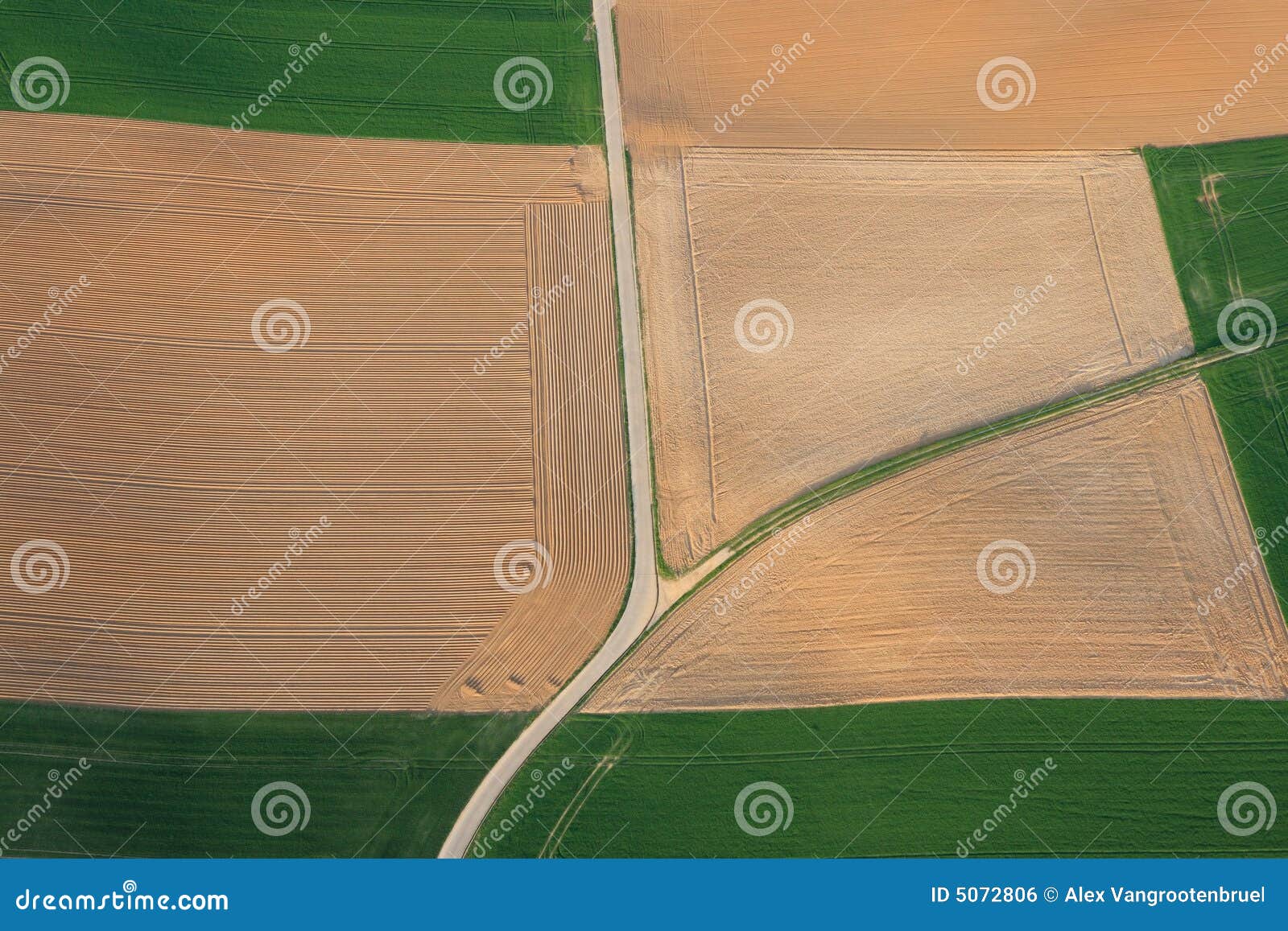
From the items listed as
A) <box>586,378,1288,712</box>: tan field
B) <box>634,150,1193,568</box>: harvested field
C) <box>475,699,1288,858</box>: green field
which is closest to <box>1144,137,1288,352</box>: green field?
<box>634,150,1193,568</box>: harvested field

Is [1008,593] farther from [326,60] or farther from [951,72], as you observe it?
[326,60]

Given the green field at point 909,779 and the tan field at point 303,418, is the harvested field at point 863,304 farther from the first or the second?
the green field at point 909,779

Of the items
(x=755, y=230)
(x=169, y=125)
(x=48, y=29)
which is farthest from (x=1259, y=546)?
(x=48, y=29)

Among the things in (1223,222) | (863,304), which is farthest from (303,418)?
(1223,222)

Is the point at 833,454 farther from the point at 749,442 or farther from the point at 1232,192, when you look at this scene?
the point at 1232,192

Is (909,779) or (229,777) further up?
(909,779)

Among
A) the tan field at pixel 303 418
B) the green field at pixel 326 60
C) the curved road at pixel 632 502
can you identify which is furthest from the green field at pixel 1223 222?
the green field at pixel 326 60
